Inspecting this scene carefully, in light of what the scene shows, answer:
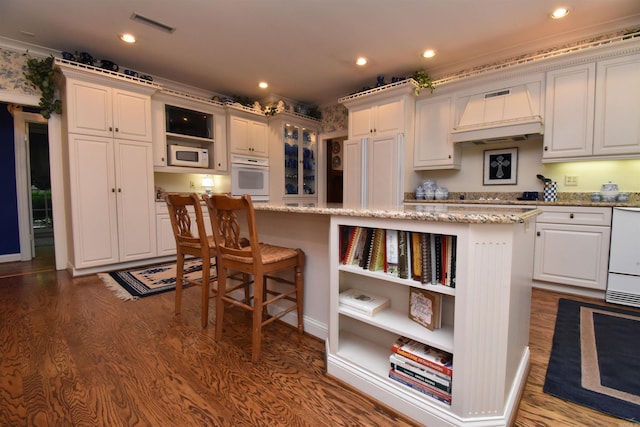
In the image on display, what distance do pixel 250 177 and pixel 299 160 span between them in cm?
92

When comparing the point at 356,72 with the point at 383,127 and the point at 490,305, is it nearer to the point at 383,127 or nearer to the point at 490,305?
the point at 383,127

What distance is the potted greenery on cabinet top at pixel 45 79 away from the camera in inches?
121

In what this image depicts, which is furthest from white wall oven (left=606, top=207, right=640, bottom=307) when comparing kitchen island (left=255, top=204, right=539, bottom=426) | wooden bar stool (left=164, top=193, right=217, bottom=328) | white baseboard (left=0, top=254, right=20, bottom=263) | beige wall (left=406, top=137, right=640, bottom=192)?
white baseboard (left=0, top=254, right=20, bottom=263)

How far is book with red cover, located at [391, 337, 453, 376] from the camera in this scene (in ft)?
3.79

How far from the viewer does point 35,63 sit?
3074mm

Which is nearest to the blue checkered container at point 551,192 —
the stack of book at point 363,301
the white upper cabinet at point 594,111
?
the white upper cabinet at point 594,111

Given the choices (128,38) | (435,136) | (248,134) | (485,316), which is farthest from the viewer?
(248,134)

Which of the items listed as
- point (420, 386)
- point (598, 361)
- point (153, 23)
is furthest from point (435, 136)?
point (153, 23)

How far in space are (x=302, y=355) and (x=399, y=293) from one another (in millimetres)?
697

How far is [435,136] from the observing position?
11.8 feet

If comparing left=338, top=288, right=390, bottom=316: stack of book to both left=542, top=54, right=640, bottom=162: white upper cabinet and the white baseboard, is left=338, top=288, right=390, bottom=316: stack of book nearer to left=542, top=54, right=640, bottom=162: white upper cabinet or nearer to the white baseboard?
left=542, top=54, right=640, bottom=162: white upper cabinet

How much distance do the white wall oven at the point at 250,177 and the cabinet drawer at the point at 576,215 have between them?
3763mm

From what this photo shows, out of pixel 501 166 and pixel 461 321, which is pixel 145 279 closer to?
pixel 461 321

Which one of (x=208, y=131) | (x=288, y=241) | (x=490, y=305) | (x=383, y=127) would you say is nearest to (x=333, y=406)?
(x=490, y=305)
